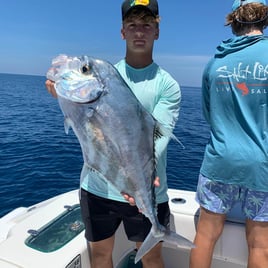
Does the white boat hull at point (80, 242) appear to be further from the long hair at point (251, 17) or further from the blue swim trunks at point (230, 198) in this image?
the long hair at point (251, 17)

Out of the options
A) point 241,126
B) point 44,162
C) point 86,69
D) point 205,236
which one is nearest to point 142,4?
point 86,69

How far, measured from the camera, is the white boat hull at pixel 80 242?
2230 millimetres

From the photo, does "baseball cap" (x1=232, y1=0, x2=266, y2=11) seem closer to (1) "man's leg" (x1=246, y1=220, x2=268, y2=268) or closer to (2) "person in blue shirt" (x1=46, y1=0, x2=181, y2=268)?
(2) "person in blue shirt" (x1=46, y1=0, x2=181, y2=268)

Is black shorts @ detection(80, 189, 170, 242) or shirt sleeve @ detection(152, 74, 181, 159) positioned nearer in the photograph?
shirt sleeve @ detection(152, 74, 181, 159)

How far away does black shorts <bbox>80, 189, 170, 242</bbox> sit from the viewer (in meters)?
2.27

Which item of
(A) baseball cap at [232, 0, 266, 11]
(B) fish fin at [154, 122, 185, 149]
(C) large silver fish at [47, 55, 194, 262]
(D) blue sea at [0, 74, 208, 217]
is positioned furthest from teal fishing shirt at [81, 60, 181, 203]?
(D) blue sea at [0, 74, 208, 217]

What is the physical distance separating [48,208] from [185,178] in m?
6.26

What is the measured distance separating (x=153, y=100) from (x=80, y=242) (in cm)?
125

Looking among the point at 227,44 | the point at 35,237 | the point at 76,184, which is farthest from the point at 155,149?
the point at 76,184

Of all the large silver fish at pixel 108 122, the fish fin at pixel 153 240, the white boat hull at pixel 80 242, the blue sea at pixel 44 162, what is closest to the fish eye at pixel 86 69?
the large silver fish at pixel 108 122

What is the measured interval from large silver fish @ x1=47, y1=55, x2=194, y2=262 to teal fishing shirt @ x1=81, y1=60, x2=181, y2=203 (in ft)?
1.00

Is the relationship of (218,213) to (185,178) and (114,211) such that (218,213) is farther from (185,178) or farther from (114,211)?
(185,178)

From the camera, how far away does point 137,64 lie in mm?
2307

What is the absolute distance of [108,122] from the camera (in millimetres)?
1704
